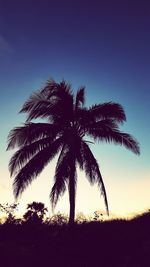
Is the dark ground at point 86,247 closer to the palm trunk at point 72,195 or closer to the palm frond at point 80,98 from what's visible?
the palm trunk at point 72,195

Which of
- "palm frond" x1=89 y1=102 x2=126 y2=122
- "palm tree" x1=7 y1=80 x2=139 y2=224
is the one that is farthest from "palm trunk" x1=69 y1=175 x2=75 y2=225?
"palm frond" x1=89 y1=102 x2=126 y2=122

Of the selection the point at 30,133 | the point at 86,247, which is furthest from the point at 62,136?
the point at 86,247

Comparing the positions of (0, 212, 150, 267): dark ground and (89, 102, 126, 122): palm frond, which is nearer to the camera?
→ (0, 212, 150, 267): dark ground

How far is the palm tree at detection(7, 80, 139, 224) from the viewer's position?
15.4m

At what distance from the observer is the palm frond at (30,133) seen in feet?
52.5

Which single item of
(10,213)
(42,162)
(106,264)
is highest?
(42,162)

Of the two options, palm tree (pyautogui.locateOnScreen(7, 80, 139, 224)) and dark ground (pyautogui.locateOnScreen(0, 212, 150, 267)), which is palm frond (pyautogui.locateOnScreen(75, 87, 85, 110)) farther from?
dark ground (pyautogui.locateOnScreen(0, 212, 150, 267))

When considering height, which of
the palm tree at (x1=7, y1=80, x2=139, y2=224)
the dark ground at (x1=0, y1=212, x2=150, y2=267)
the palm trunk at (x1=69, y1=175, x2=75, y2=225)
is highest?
the palm tree at (x1=7, y1=80, x2=139, y2=224)

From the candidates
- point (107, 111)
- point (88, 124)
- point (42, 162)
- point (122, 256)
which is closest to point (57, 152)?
point (42, 162)

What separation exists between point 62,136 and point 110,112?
9.28ft

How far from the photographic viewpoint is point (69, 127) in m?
16.5

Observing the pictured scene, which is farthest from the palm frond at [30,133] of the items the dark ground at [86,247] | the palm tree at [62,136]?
the dark ground at [86,247]

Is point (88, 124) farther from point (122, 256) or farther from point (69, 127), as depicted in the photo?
point (122, 256)

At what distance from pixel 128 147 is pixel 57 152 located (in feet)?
12.0
